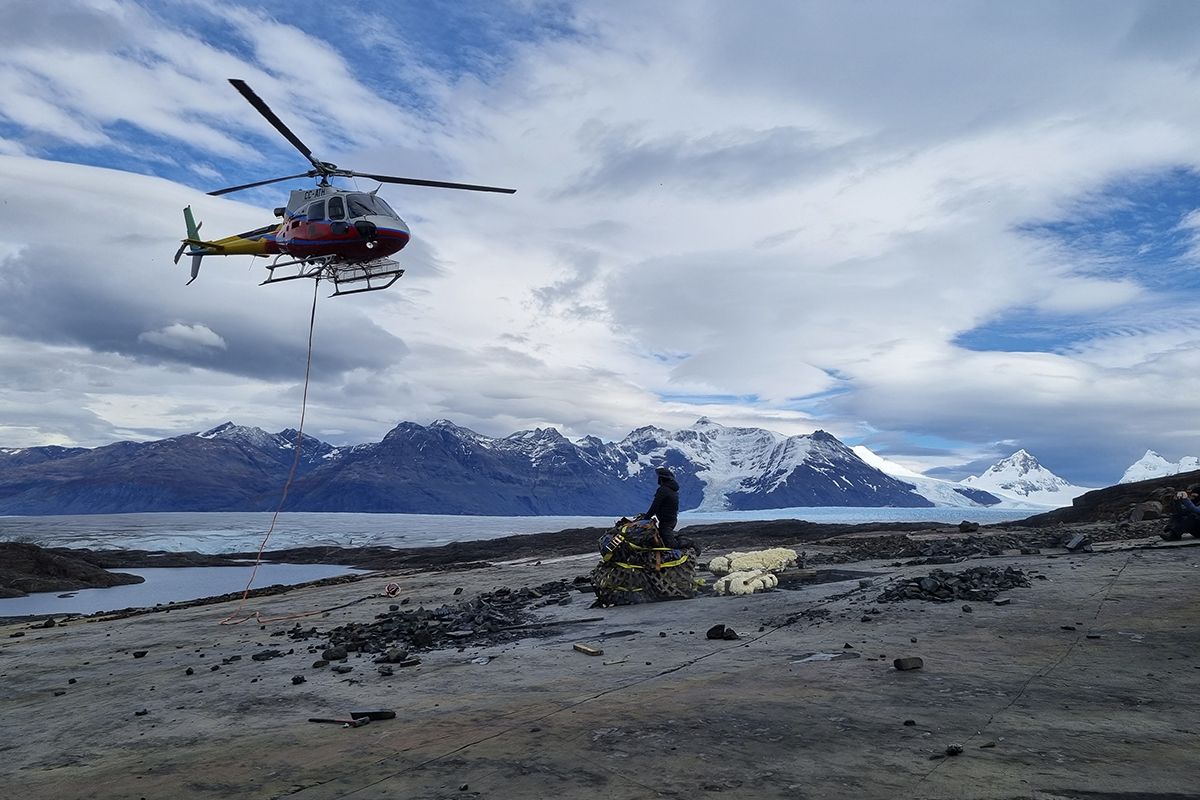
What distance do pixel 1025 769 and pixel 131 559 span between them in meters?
79.2

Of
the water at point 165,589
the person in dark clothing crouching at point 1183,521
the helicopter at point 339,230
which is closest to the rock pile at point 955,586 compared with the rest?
the person in dark clothing crouching at point 1183,521

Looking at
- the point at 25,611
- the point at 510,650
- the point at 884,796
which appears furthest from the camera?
the point at 25,611

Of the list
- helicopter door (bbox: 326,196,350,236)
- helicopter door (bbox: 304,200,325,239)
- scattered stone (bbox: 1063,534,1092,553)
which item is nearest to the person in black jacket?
scattered stone (bbox: 1063,534,1092,553)

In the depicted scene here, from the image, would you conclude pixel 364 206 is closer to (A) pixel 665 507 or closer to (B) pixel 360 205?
(B) pixel 360 205

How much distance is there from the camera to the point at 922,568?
16.4 meters

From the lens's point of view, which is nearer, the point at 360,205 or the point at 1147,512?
the point at 360,205

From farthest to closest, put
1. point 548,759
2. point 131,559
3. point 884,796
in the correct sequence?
point 131,559
point 548,759
point 884,796

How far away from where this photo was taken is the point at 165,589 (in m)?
44.6

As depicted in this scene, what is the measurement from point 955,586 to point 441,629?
30.1ft

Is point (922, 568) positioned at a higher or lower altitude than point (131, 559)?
higher

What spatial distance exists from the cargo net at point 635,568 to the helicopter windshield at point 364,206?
1410 centimetres

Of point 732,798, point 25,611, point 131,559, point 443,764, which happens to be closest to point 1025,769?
point 732,798

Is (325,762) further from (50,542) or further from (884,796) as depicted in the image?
(50,542)

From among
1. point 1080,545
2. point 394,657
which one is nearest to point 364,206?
point 394,657
